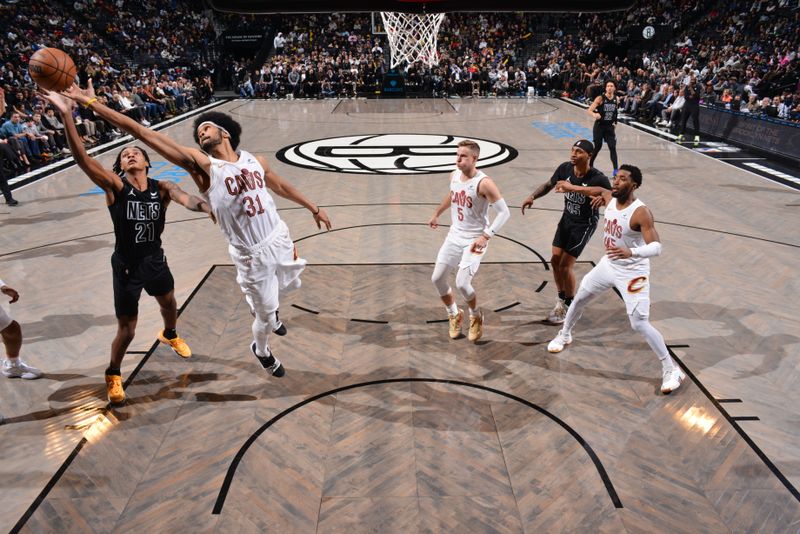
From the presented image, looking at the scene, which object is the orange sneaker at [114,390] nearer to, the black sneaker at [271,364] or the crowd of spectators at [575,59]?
the black sneaker at [271,364]

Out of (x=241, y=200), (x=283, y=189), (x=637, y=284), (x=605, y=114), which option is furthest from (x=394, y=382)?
(x=605, y=114)

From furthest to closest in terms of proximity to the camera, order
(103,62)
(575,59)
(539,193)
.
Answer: (575,59)
(103,62)
(539,193)

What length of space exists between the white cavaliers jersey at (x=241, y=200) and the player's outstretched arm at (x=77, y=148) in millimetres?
691

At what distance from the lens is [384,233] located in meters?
8.04

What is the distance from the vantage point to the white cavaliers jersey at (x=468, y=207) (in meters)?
4.85

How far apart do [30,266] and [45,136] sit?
6917 millimetres

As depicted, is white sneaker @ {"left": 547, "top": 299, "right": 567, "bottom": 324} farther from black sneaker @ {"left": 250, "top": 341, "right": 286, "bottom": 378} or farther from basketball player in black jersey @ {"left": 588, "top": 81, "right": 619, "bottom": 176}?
basketball player in black jersey @ {"left": 588, "top": 81, "right": 619, "bottom": 176}

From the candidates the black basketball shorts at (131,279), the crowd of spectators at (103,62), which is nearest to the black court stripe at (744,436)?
the black basketball shorts at (131,279)

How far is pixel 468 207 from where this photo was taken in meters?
4.89

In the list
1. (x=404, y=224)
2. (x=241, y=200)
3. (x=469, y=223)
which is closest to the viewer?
(x=241, y=200)

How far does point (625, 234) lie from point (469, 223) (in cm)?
125

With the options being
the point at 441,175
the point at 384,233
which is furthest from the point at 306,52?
the point at 384,233

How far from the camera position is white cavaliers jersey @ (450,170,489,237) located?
4.85 m

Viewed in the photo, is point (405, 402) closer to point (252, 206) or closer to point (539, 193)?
point (252, 206)
